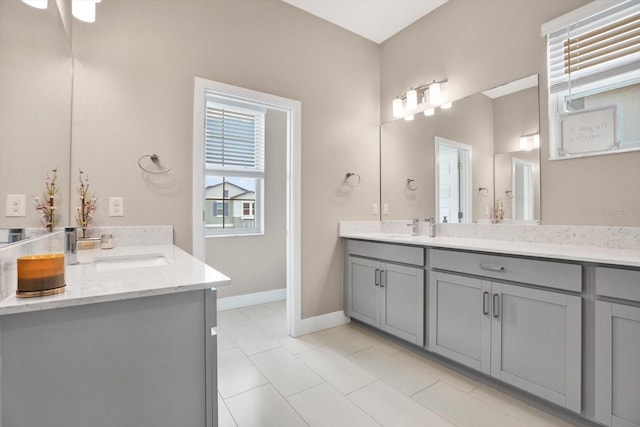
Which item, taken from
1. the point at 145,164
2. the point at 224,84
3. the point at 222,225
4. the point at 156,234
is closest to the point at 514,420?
the point at 156,234

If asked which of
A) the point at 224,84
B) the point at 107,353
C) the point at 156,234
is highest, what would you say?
the point at 224,84

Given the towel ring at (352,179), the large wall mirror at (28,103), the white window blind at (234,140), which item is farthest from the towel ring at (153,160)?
the towel ring at (352,179)

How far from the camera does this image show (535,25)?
2.08 metres

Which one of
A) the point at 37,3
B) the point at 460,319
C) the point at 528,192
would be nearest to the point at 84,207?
the point at 37,3

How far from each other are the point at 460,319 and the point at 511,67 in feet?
6.14

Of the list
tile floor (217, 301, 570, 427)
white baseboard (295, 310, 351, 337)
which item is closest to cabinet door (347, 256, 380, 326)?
white baseboard (295, 310, 351, 337)

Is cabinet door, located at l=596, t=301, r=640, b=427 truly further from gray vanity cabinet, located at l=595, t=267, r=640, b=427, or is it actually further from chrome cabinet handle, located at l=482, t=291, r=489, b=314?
chrome cabinet handle, located at l=482, t=291, r=489, b=314

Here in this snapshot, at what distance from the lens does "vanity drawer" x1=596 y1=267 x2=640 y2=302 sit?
1300 millimetres

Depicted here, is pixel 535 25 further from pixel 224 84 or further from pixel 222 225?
pixel 222 225

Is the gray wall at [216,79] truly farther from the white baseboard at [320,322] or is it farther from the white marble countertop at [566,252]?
the white marble countertop at [566,252]

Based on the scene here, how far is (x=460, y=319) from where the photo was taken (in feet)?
6.42

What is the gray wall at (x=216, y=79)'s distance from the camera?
73.9 inches

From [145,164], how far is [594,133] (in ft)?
9.36

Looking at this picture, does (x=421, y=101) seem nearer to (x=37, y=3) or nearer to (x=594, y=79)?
(x=594, y=79)
